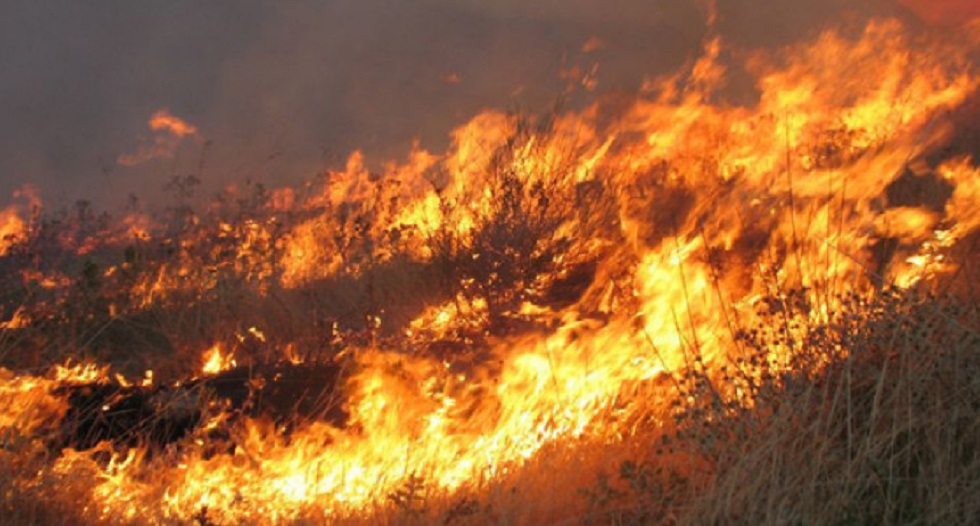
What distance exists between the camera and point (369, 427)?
4.87 m

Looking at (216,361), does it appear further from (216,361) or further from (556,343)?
(556,343)

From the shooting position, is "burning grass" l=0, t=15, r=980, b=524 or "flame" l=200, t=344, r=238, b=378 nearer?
"burning grass" l=0, t=15, r=980, b=524

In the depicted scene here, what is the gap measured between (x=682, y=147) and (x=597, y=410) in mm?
4451

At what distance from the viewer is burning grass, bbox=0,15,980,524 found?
3.55 metres

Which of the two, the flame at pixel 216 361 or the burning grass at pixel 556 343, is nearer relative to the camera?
the burning grass at pixel 556 343

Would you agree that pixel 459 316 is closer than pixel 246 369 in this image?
No

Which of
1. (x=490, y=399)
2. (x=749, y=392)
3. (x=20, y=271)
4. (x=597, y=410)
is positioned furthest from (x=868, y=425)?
(x=20, y=271)

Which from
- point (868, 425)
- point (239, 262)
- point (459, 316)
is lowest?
point (868, 425)

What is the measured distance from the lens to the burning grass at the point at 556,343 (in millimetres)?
3547

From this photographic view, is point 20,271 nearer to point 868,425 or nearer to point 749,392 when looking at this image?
point 749,392

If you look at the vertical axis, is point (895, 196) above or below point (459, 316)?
above

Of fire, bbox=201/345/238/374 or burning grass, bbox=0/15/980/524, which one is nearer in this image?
burning grass, bbox=0/15/980/524

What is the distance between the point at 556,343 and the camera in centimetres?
518

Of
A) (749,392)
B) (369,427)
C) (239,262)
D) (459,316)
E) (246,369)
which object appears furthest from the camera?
(239,262)
